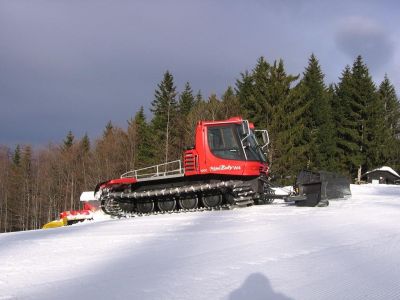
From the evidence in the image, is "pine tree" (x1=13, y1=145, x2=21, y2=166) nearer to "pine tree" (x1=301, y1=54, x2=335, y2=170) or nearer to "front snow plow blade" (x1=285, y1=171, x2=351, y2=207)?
"pine tree" (x1=301, y1=54, x2=335, y2=170)

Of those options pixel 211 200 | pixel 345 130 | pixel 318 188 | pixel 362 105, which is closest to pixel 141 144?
pixel 345 130

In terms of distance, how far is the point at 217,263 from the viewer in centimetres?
509

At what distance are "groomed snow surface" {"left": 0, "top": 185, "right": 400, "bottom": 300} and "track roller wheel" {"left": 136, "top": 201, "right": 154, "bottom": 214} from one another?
6133mm

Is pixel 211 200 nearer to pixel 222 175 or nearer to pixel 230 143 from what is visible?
pixel 222 175

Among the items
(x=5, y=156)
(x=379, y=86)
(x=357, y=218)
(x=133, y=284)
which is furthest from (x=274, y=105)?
(x=5, y=156)

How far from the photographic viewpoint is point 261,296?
386 centimetres

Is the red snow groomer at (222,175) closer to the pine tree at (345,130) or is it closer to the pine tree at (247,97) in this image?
the pine tree at (247,97)

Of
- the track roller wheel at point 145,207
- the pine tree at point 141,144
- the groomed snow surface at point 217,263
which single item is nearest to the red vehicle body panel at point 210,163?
the track roller wheel at point 145,207

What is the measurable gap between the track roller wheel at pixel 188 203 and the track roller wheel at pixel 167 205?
271 mm

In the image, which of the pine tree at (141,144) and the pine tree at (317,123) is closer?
the pine tree at (317,123)

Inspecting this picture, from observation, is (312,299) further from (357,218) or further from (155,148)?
(155,148)

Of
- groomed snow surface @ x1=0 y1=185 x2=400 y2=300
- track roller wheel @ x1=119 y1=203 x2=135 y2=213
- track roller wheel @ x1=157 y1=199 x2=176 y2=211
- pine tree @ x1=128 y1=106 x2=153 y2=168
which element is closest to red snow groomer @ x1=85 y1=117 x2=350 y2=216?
track roller wheel @ x1=157 y1=199 x2=176 y2=211

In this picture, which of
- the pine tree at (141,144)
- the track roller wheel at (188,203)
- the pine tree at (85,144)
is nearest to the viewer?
the track roller wheel at (188,203)

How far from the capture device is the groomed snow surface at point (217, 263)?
410 cm
